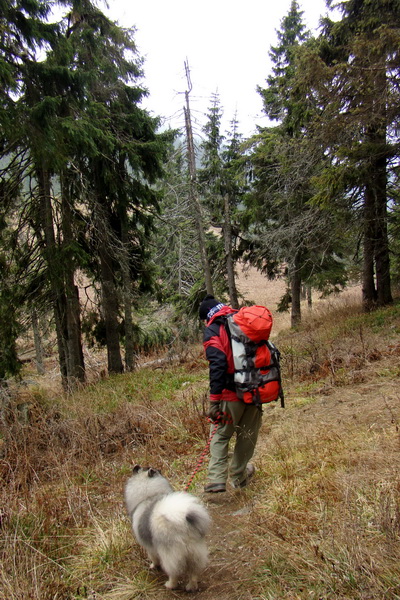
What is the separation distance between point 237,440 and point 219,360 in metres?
0.99

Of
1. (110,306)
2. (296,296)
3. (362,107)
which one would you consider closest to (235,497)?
(362,107)

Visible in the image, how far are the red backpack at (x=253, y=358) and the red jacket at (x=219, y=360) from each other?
11cm

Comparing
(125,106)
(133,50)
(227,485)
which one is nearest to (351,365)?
(227,485)

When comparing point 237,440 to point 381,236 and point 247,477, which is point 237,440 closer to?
point 247,477

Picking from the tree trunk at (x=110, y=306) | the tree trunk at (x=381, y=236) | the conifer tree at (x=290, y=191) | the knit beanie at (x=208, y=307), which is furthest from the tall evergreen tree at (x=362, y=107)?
the tree trunk at (x=110, y=306)

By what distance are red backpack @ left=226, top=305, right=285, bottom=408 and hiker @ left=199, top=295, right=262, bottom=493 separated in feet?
0.46

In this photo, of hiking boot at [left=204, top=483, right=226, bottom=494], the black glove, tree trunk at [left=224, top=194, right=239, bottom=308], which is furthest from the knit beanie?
tree trunk at [left=224, top=194, right=239, bottom=308]

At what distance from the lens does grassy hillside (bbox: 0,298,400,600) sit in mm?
2559

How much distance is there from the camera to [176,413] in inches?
265

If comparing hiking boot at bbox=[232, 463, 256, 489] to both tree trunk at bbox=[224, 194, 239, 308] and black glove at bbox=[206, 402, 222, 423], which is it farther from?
tree trunk at bbox=[224, 194, 239, 308]

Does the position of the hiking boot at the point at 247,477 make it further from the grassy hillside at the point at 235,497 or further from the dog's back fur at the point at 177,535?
the dog's back fur at the point at 177,535

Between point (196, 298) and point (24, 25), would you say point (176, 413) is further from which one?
point (196, 298)

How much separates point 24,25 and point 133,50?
566 centimetres

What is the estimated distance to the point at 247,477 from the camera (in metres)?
4.28
